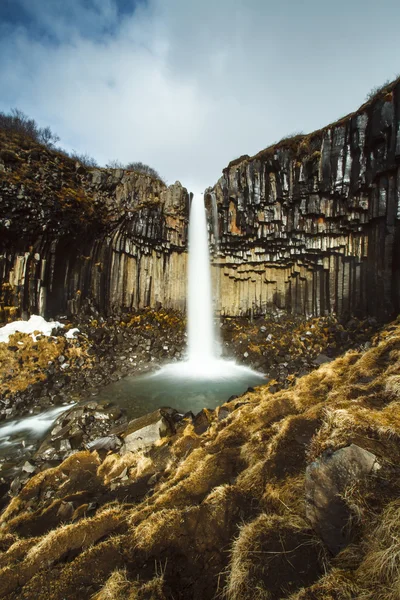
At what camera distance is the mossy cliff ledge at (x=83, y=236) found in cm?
1390

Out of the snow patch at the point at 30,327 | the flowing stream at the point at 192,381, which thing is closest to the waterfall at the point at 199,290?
the flowing stream at the point at 192,381

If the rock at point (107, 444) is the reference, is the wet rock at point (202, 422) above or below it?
above

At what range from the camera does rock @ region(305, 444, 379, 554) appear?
86.3 inches

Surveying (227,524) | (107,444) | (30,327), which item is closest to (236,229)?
(30,327)

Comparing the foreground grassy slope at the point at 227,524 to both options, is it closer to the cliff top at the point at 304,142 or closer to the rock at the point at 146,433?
the rock at the point at 146,433

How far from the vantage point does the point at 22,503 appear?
4.76 m

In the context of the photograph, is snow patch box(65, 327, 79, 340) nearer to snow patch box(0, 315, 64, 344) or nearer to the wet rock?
snow patch box(0, 315, 64, 344)

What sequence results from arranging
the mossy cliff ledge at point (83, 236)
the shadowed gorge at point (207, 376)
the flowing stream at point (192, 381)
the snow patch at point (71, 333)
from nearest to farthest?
1. the shadowed gorge at point (207, 376)
2. the flowing stream at point (192, 381)
3. the mossy cliff ledge at point (83, 236)
4. the snow patch at point (71, 333)

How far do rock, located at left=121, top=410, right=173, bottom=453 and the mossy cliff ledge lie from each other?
11.6 m

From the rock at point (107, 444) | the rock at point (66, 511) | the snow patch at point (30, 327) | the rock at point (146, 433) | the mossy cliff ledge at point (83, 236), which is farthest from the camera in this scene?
the mossy cliff ledge at point (83, 236)

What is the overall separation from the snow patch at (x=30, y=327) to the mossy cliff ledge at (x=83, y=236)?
2.41 feet

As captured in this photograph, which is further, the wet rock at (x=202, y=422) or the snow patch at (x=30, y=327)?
the snow patch at (x=30, y=327)

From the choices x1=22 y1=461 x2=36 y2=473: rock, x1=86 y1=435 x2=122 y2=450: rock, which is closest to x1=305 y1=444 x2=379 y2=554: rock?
x1=86 y1=435 x2=122 y2=450: rock

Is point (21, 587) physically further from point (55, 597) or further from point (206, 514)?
point (206, 514)
